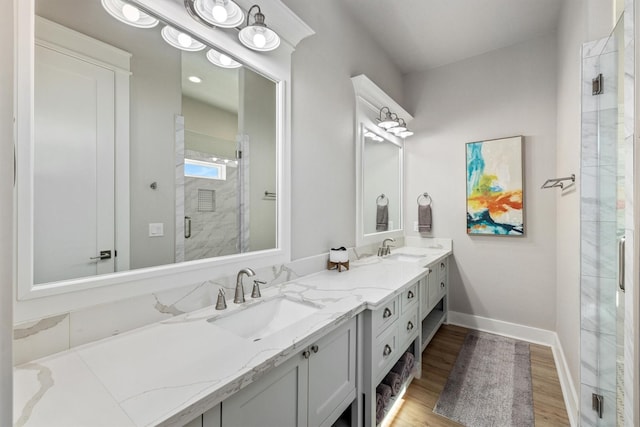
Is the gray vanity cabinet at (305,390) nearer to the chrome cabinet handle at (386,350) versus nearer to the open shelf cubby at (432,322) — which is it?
the chrome cabinet handle at (386,350)

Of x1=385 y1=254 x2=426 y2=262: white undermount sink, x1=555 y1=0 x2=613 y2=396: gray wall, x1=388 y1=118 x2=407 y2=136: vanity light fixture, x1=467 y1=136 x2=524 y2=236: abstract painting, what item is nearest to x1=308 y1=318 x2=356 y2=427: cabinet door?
x1=555 y1=0 x2=613 y2=396: gray wall

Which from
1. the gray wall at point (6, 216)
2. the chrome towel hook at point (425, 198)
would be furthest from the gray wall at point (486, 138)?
the gray wall at point (6, 216)

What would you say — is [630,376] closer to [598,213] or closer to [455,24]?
[598,213]

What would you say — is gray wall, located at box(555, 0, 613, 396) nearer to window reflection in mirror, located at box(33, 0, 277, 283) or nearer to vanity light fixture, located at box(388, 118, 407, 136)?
vanity light fixture, located at box(388, 118, 407, 136)

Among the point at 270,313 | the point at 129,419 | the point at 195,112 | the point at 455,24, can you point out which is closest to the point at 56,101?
the point at 195,112

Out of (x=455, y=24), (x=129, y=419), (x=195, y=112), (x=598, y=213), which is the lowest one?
(x=129, y=419)

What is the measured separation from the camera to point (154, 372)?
2.45ft

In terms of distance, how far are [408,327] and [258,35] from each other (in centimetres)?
189

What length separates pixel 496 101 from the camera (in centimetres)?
276

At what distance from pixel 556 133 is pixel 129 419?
10.8 ft

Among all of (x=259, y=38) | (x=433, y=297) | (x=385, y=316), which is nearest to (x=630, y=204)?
(x=385, y=316)

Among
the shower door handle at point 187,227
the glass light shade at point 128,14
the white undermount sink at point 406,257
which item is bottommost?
the white undermount sink at point 406,257

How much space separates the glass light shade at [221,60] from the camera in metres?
1.31

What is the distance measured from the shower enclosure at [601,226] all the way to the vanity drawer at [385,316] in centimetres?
93
